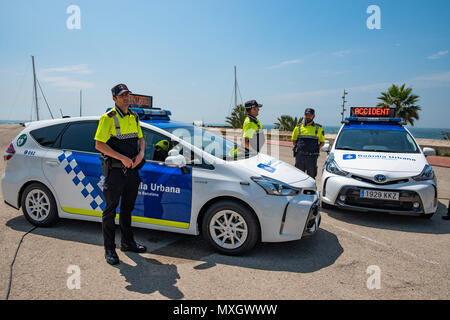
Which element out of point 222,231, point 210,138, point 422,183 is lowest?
point 222,231

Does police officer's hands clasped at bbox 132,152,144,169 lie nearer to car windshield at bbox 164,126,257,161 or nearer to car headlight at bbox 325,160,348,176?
car windshield at bbox 164,126,257,161

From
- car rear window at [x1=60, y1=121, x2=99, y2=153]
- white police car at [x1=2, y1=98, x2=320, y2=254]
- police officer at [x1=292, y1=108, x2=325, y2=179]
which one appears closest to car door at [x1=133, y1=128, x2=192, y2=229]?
white police car at [x1=2, y1=98, x2=320, y2=254]

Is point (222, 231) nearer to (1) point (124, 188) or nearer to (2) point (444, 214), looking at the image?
(1) point (124, 188)

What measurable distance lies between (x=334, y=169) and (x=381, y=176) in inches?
30.1

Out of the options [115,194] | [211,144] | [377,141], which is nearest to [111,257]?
[115,194]

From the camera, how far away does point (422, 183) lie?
512 centimetres

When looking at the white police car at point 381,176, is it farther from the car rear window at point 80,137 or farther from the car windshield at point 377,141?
the car rear window at point 80,137

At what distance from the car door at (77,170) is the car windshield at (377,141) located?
14.3 ft

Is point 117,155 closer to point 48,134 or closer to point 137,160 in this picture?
point 137,160

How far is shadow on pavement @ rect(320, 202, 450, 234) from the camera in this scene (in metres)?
5.08

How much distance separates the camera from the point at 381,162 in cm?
552
